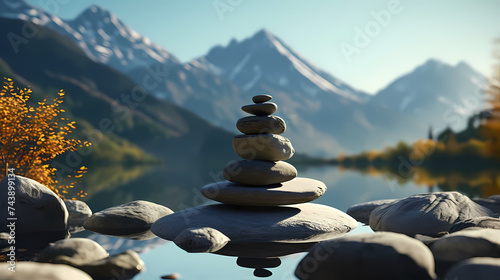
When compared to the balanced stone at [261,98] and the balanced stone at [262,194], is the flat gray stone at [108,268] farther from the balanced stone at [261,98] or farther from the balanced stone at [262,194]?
the balanced stone at [261,98]

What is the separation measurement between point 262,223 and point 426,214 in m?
4.02

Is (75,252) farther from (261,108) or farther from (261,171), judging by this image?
(261,108)

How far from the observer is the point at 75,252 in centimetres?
668

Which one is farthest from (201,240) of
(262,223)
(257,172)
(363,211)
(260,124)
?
(363,211)

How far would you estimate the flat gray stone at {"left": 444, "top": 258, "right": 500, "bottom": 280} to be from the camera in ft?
15.8

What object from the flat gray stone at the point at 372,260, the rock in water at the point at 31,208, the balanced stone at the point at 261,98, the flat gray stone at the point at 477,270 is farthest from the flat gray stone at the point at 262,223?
the flat gray stone at the point at 477,270

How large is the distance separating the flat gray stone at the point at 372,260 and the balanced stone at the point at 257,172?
3400mm

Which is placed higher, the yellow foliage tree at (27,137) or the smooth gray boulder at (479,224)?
the yellow foliage tree at (27,137)

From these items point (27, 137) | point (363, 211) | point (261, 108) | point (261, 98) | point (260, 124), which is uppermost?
point (261, 98)

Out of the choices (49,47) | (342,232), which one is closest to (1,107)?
(342,232)

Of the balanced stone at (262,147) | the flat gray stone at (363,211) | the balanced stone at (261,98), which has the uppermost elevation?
the balanced stone at (261,98)

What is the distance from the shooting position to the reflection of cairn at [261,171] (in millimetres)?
9344

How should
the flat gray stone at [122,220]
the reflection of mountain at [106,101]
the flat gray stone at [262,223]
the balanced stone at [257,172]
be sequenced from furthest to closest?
the reflection of mountain at [106,101] → the flat gray stone at [122,220] → the balanced stone at [257,172] → the flat gray stone at [262,223]

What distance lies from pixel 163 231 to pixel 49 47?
497 ft
